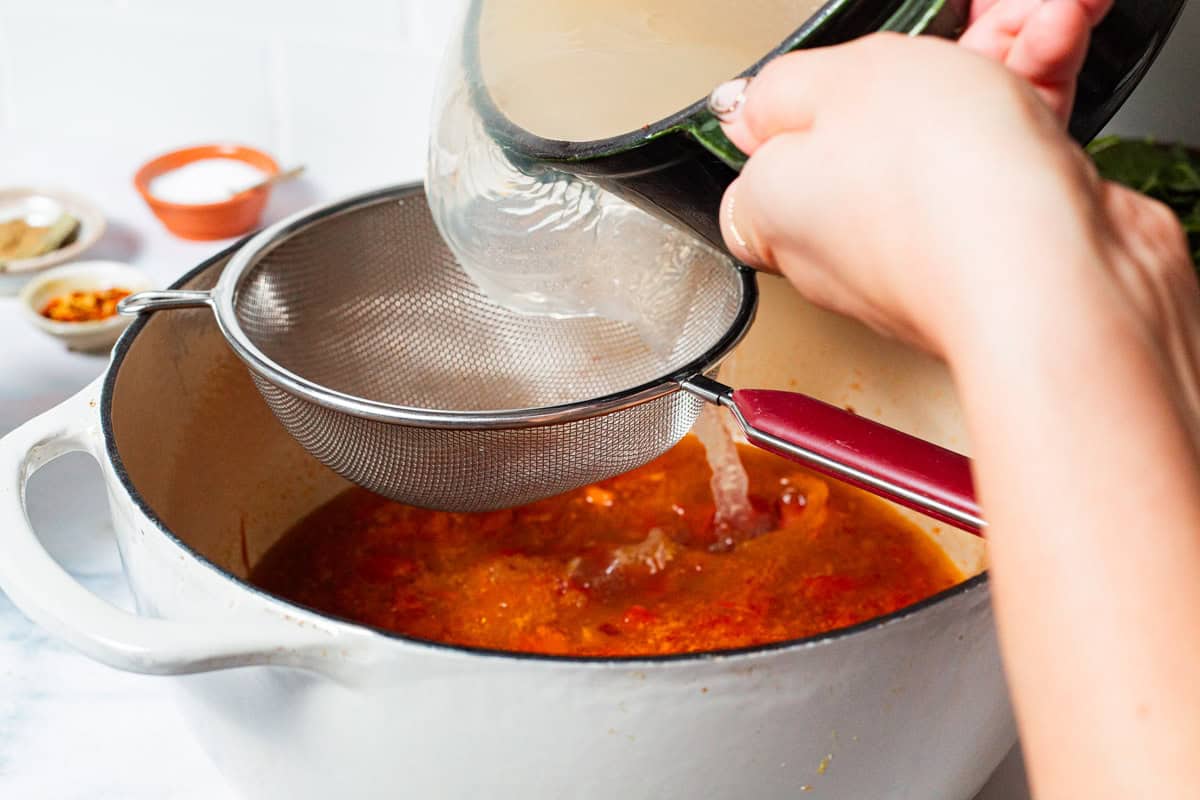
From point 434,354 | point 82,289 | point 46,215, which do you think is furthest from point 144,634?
point 46,215

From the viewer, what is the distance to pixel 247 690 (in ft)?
2.11

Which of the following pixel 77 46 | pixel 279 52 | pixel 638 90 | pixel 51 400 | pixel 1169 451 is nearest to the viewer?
pixel 1169 451

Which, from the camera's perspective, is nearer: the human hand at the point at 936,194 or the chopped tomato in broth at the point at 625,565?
the human hand at the point at 936,194

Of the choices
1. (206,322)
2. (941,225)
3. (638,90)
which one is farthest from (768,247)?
(206,322)

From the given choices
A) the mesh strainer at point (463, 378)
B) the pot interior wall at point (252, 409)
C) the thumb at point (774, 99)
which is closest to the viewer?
the thumb at point (774, 99)

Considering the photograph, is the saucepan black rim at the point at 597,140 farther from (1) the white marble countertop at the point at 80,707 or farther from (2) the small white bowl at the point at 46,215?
(2) the small white bowl at the point at 46,215

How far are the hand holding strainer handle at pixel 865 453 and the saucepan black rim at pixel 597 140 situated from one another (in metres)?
0.17

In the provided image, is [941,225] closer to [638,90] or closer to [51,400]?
[638,90]

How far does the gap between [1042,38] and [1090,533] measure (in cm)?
23

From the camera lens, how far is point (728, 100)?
1.77ft

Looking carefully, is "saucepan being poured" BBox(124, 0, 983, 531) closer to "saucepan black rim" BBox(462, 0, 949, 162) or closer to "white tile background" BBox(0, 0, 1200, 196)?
"saucepan black rim" BBox(462, 0, 949, 162)

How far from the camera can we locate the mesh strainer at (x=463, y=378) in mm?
700

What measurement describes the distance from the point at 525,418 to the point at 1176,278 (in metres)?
0.49

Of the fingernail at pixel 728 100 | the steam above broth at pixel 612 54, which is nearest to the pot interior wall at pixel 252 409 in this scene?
the steam above broth at pixel 612 54
